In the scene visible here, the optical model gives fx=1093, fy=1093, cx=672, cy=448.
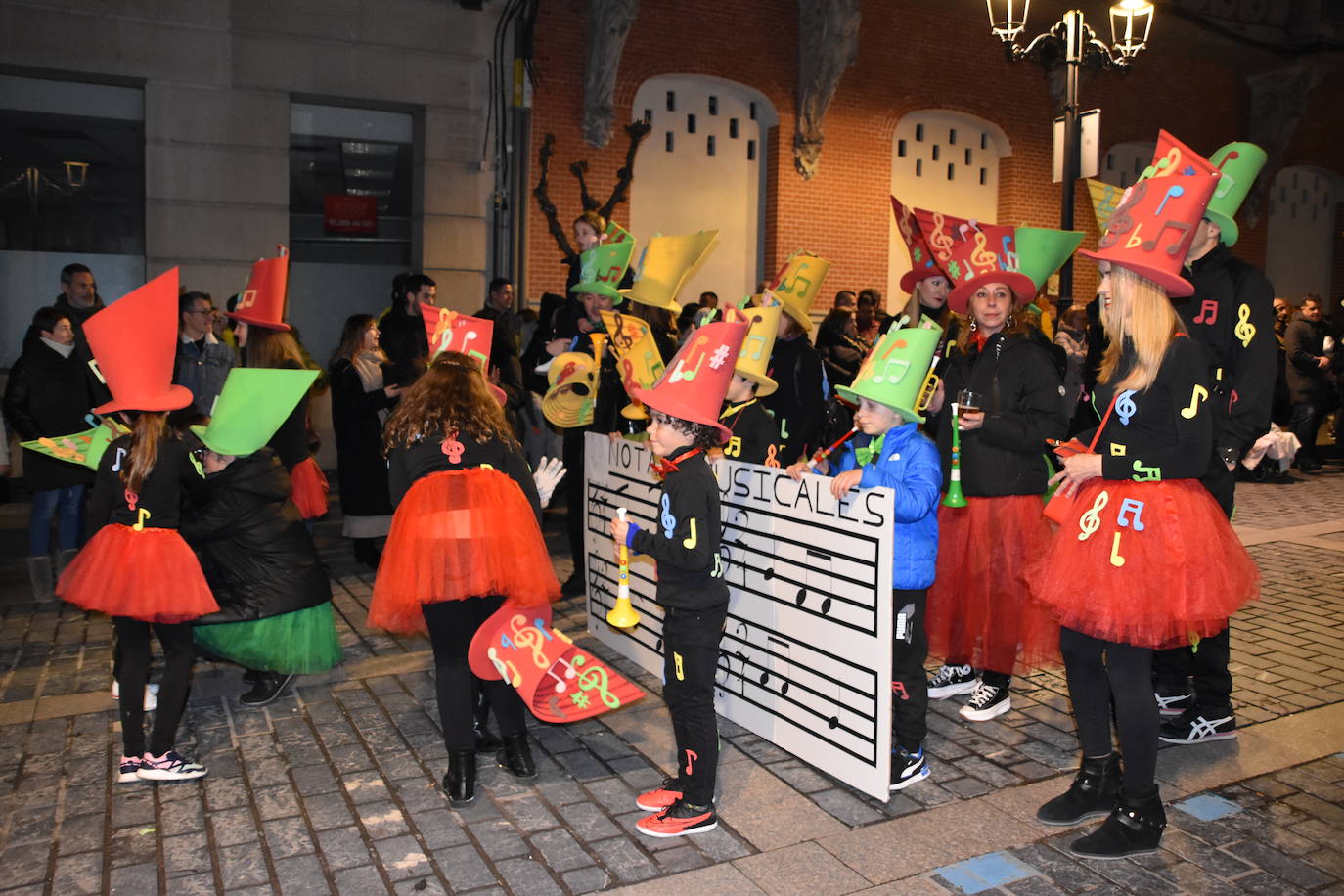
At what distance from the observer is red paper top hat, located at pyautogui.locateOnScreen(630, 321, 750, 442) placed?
400cm

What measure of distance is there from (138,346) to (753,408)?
2.73 m

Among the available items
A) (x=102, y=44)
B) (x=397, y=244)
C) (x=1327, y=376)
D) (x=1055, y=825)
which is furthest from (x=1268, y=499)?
(x=102, y=44)

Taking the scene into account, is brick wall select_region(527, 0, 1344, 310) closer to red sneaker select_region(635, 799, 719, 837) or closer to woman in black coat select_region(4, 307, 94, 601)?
woman in black coat select_region(4, 307, 94, 601)

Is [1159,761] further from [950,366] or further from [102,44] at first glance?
[102,44]

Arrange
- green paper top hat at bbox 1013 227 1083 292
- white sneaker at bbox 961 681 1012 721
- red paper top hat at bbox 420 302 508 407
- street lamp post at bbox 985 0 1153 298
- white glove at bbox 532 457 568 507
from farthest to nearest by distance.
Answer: street lamp post at bbox 985 0 1153 298, white sneaker at bbox 961 681 1012 721, green paper top hat at bbox 1013 227 1083 292, red paper top hat at bbox 420 302 508 407, white glove at bbox 532 457 568 507

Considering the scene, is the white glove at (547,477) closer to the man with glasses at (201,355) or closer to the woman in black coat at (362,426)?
the woman in black coat at (362,426)

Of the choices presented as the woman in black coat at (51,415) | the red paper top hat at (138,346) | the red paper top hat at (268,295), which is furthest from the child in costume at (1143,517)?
the woman in black coat at (51,415)

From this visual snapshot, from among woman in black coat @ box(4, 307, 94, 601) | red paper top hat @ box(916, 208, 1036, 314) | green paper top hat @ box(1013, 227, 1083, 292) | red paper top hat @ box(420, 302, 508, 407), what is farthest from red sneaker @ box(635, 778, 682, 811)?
woman in black coat @ box(4, 307, 94, 601)

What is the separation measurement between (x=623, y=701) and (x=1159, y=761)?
2296 mm

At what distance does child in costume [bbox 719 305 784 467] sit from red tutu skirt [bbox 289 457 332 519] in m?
3.01

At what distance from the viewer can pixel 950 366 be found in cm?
524

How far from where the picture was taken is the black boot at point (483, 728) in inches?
189

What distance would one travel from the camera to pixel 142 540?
4.45 meters

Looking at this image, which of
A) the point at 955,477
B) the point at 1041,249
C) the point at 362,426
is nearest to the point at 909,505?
the point at 955,477
